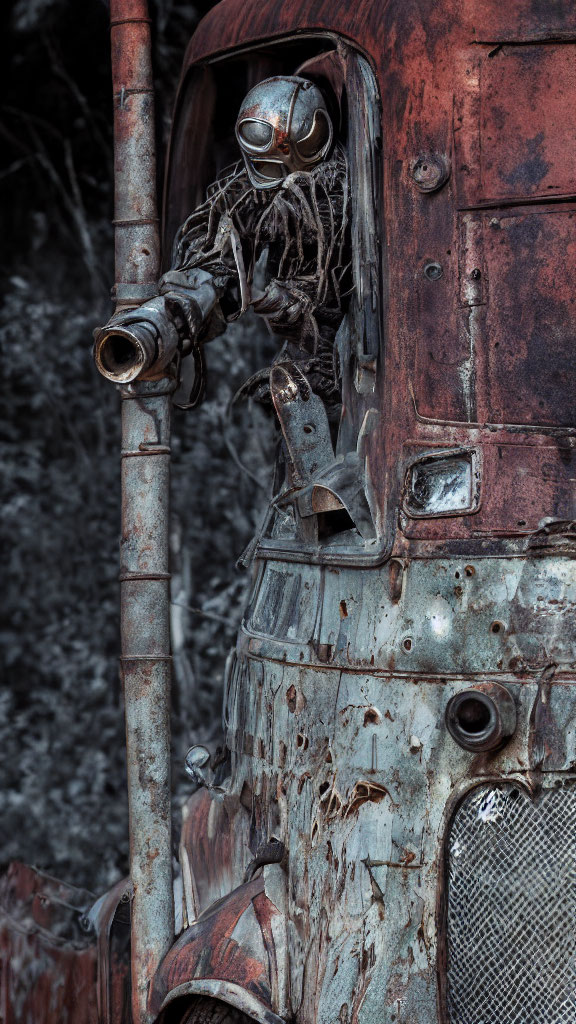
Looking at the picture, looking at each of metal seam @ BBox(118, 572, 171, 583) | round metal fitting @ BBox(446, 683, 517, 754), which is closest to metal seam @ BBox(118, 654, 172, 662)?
metal seam @ BBox(118, 572, 171, 583)

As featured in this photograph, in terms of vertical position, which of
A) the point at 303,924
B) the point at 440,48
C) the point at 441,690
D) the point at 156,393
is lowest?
the point at 303,924

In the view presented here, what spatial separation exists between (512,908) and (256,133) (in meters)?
2.07

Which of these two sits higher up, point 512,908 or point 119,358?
point 119,358

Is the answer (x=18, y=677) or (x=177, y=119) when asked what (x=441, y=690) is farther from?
(x=18, y=677)

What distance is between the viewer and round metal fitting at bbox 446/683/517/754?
3.45 m

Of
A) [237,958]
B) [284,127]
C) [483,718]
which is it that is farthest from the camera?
[284,127]

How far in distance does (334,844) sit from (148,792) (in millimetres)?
671

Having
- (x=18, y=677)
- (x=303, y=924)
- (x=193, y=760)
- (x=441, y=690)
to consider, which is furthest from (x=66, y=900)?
(x=441, y=690)

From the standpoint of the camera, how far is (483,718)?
346 cm

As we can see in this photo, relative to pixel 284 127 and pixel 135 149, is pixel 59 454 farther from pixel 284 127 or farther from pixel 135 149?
pixel 284 127

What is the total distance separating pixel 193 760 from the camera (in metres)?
4.43

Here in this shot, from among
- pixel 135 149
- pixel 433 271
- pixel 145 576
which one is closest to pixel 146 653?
pixel 145 576

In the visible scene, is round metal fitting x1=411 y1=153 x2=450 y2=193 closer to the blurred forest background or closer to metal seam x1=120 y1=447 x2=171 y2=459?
metal seam x1=120 y1=447 x2=171 y2=459

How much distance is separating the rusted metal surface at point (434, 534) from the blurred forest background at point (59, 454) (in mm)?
2139
